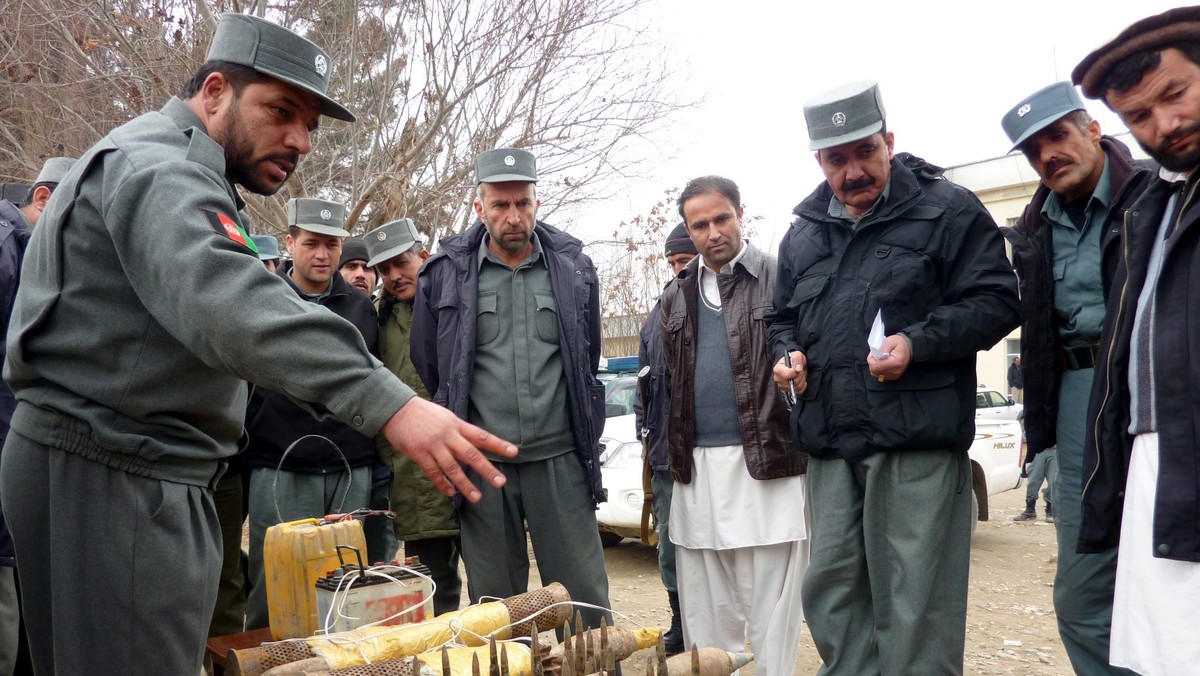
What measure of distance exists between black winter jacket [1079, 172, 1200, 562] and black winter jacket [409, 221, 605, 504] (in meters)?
2.02

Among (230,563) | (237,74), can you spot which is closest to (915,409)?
(237,74)

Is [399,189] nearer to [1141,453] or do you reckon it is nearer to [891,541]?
[891,541]

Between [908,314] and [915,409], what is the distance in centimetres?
34

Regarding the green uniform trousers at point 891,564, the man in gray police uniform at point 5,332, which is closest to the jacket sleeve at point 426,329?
the man in gray police uniform at point 5,332

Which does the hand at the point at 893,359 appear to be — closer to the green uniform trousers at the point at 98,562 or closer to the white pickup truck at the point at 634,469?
the green uniform trousers at the point at 98,562

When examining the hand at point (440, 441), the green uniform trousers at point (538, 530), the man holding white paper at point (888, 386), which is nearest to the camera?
the hand at point (440, 441)

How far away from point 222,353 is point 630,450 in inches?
235

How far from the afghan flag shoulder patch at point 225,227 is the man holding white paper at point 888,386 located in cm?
203

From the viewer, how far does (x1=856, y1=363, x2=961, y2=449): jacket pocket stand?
3.08 m

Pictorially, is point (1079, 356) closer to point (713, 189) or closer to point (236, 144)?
point (713, 189)

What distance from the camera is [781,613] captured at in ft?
13.3

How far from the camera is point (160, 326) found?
6.75 ft

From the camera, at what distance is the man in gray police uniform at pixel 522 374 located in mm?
3932

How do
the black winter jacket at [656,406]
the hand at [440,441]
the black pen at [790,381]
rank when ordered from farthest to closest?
1. the black winter jacket at [656,406]
2. the black pen at [790,381]
3. the hand at [440,441]
